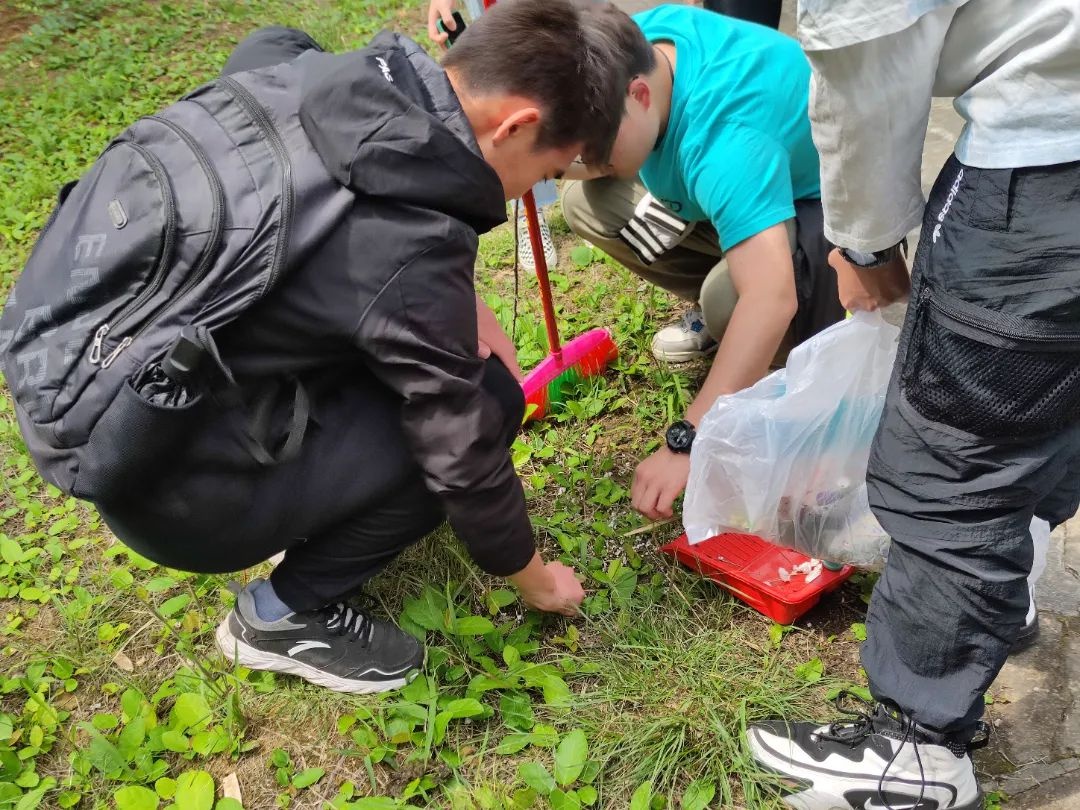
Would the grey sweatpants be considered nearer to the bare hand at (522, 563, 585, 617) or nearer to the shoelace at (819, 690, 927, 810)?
the shoelace at (819, 690, 927, 810)

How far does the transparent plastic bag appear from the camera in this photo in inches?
63.9

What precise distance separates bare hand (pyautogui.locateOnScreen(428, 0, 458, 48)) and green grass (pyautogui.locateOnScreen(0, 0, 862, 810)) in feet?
3.35

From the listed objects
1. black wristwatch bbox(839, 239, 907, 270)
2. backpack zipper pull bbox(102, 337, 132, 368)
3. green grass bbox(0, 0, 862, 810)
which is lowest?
green grass bbox(0, 0, 862, 810)

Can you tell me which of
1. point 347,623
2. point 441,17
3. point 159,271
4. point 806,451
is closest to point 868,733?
point 806,451

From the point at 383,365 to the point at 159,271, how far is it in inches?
13.0

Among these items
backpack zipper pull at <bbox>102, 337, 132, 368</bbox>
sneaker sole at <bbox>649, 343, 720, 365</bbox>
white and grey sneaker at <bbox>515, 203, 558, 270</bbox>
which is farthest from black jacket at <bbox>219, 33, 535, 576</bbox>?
white and grey sneaker at <bbox>515, 203, 558, 270</bbox>

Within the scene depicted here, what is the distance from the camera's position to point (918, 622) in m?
1.29

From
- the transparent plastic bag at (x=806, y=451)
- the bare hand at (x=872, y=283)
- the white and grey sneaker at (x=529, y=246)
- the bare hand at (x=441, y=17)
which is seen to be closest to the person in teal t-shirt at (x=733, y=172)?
the transparent plastic bag at (x=806, y=451)

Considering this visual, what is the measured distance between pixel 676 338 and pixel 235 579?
1.32 m

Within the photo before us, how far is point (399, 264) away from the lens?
1254 mm

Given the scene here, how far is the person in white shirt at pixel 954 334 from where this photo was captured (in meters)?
1.02

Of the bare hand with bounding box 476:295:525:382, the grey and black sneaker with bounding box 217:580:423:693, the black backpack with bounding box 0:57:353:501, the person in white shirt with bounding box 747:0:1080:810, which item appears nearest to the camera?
the person in white shirt with bounding box 747:0:1080:810

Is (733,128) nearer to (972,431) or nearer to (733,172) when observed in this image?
(733,172)

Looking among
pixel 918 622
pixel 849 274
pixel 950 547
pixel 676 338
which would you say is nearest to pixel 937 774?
pixel 918 622
